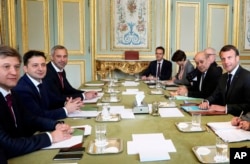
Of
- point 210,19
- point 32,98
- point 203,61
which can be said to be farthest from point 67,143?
point 210,19

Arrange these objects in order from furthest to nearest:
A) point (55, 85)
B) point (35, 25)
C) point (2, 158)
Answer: point (35, 25)
point (55, 85)
point (2, 158)

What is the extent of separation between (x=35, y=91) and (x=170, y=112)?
1.10 m

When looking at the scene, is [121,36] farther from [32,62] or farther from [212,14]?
[32,62]

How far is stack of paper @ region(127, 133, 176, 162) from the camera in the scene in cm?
127

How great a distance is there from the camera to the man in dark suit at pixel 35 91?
1.96 m

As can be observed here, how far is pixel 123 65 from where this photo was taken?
5.65 meters

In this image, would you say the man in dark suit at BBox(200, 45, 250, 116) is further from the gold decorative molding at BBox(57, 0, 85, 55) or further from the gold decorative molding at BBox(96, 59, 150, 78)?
the gold decorative molding at BBox(57, 0, 85, 55)

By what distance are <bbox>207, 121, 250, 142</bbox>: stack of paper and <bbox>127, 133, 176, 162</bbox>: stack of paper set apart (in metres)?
0.34

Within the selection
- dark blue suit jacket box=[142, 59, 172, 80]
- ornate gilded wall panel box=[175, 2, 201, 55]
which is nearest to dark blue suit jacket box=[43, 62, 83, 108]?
dark blue suit jacket box=[142, 59, 172, 80]

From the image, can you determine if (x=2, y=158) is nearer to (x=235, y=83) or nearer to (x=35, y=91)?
(x=35, y=91)

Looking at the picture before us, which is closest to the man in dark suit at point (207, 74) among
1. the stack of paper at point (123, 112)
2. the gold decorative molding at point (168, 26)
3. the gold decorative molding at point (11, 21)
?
the stack of paper at point (123, 112)

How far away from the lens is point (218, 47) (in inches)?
242

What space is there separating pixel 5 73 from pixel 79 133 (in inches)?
22.1

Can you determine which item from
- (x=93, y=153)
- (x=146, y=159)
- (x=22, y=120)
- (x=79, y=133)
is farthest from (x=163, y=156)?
(x=22, y=120)
